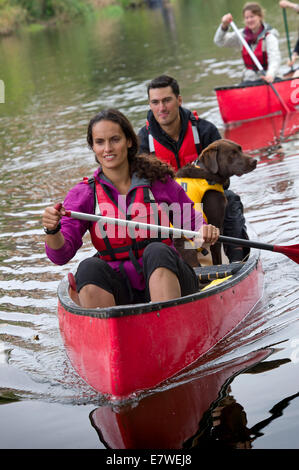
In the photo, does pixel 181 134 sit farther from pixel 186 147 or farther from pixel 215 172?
pixel 215 172

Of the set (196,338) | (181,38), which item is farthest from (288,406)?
(181,38)

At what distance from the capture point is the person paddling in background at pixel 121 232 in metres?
3.36

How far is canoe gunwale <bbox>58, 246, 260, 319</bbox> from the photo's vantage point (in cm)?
313

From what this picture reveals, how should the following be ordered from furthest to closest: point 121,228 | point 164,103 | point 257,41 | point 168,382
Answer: point 257,41, point 164,103, point 121,228, point 168,382

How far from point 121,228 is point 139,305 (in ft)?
1.60

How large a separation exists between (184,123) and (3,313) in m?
1.77

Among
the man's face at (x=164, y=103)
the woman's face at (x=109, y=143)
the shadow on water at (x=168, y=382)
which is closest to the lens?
the shadow on water at (x=168, y=382)

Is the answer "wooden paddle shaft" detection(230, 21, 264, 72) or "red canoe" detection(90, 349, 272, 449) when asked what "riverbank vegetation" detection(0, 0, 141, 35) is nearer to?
"wooden paddle shaft" detection(230, 21, 264, 72)

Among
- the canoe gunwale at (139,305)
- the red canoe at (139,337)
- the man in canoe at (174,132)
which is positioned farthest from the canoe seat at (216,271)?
the man in canoe at (174,132)

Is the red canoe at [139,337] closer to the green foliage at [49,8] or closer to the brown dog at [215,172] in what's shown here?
the brown dog at [215,172]

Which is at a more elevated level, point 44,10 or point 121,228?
point 44,10

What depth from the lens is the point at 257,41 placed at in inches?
371

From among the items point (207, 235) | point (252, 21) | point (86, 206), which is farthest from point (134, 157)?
point (252, 21)

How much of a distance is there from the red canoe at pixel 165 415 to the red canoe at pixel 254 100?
6303mm
